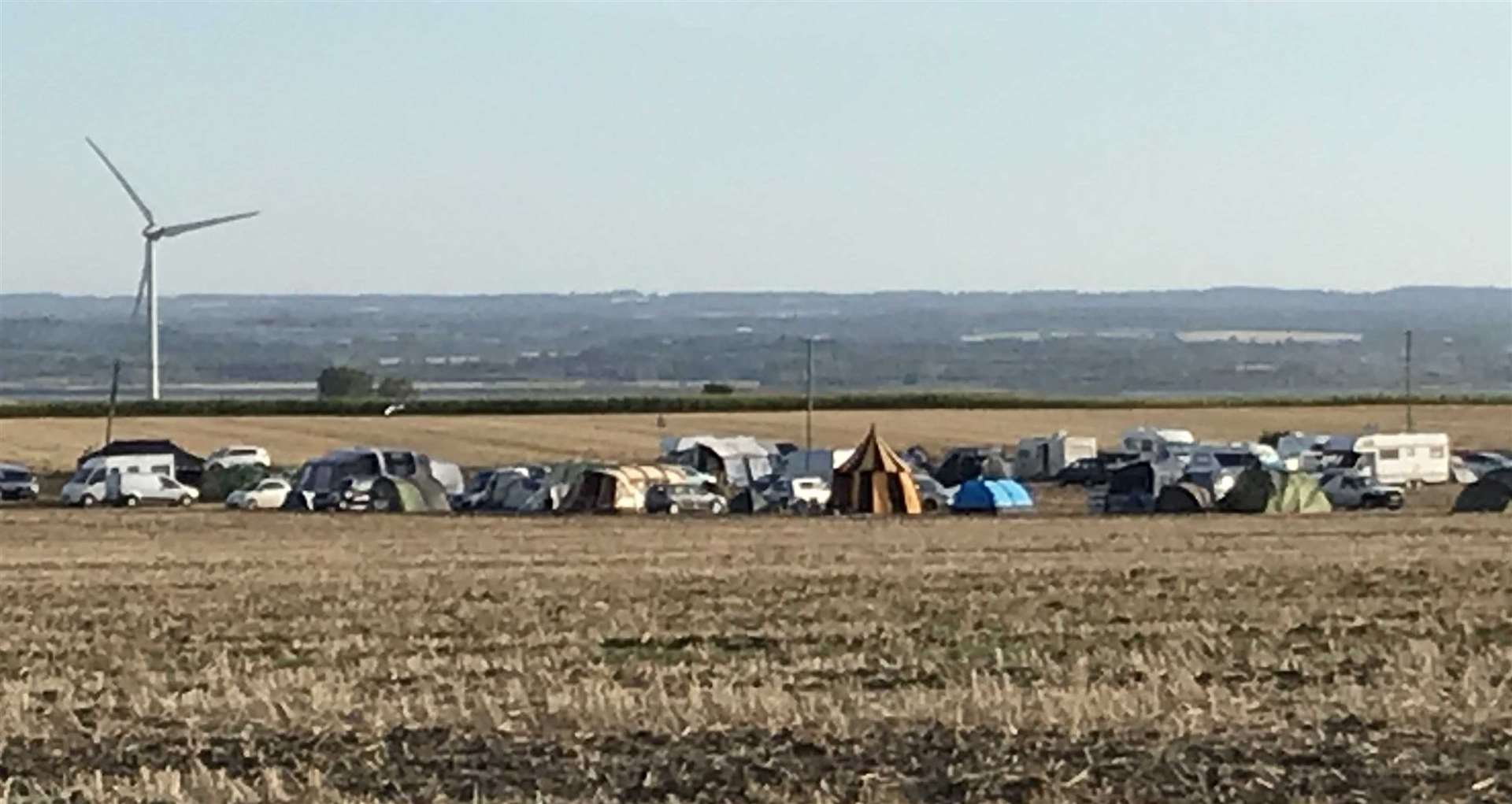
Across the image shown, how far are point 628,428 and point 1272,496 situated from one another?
40447 mm

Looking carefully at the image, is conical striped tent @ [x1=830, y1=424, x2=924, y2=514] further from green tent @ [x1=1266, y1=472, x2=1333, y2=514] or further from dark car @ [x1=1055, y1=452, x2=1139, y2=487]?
dark car @ [x1=1055, y1=452, x2=1139, y2=487]

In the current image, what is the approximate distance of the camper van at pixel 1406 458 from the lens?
66.2 m

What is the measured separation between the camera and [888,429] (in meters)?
88.5

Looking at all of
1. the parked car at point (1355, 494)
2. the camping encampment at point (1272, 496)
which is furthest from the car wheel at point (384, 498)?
the parked car at point (1355, 494)

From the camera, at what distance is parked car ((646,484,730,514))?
54.8 m

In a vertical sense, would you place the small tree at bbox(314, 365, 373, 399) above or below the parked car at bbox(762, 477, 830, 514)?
below

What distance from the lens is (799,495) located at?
184 ft

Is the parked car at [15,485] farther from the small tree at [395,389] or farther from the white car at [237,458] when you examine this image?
the small tree at [395,389]

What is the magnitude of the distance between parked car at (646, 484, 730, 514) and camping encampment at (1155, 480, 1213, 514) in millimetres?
8901

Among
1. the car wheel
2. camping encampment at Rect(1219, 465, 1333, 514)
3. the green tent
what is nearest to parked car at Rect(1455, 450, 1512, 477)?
the green tent

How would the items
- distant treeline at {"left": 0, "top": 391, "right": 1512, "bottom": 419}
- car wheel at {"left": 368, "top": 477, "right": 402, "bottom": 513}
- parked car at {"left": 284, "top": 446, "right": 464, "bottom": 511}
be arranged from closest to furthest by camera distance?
car wheel at {"left": 368, "top": 477, "right": 402, "bottom": 513} → parked car at {"left": 284, "top": 446, "right": 464, "bottom": 511} → distant treeline at {"left": 0, "top": 391, "right": 1512, "bottom": 419}

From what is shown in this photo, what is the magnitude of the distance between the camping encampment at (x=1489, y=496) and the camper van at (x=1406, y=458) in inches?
468

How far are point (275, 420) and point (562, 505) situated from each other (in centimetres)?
4052

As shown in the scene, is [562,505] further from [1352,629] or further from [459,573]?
[1352,629]
